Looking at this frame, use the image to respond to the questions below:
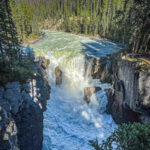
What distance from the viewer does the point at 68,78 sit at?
23234 millimetres

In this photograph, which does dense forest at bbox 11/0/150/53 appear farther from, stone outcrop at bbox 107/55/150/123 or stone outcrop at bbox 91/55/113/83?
stone outcrop at bbox 107/55/150/123

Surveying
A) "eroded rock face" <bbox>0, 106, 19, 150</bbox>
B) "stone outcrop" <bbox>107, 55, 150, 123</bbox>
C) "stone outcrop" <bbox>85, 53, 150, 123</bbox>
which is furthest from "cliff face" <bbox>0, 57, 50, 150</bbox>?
"stone outcrop" <bbox>107, 55, 150, 123</bbox>

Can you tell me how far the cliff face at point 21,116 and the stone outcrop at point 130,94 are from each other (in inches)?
432

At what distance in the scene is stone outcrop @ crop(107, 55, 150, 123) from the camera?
11.9 meters

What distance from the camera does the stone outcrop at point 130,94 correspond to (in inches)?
469

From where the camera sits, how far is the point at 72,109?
19516mm

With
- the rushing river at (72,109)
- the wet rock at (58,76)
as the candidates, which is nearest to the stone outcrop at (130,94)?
the rushing river at (72,109)

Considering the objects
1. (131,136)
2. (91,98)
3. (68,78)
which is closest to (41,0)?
(68,78)

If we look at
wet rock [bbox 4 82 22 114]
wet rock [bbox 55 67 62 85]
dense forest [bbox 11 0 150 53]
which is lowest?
wet rock [bbox 55 67 62 85]

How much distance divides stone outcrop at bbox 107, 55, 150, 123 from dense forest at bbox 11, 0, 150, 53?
5203mm

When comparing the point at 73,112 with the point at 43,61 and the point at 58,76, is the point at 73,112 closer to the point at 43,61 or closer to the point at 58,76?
the point at 58,76

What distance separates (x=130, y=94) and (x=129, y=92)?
0.29 m

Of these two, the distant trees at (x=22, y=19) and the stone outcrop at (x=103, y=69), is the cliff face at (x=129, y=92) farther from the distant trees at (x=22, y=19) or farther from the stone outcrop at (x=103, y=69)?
the distant trees at (x=22, y=19)

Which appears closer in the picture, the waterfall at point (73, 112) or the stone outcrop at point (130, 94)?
the stone outcrop at point (130, 94)
